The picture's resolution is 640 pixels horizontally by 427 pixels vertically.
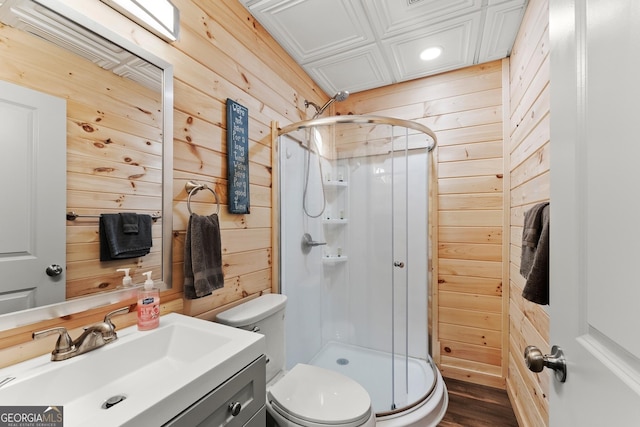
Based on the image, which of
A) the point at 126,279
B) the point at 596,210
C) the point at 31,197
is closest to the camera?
the point at 596,210

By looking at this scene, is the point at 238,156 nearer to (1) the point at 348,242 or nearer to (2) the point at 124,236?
(2) the point at 124,236

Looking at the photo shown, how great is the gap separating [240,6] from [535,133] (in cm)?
176

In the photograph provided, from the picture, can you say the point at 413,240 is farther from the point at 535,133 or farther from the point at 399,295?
the point at 535,133

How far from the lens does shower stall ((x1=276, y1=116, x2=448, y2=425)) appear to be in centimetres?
193

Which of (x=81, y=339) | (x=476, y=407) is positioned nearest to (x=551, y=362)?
(x=81, y=339)

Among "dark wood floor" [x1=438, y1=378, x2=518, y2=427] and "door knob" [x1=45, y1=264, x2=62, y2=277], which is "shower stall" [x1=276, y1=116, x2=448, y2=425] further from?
"door knob" [x1=45, y1=264, x2=62, y2=277]

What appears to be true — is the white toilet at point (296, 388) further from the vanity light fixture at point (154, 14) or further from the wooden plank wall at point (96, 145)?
the vanity light fixture at point (154, 14)

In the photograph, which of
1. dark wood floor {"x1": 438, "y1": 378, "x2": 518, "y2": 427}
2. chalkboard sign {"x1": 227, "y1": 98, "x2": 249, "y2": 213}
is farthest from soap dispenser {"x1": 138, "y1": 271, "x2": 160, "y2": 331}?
dark wood floor {"x1": 438, "y1": 378, "x2": 518, "y2": 427}

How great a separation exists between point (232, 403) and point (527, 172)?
1.81 meters

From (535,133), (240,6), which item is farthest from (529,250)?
(240,6)

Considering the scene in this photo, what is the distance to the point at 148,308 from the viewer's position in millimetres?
1007

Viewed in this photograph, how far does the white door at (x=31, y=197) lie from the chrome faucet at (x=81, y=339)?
4.1 inches

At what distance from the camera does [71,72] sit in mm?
905

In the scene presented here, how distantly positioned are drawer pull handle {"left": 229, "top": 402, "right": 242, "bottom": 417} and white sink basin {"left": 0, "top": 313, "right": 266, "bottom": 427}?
0.10m
